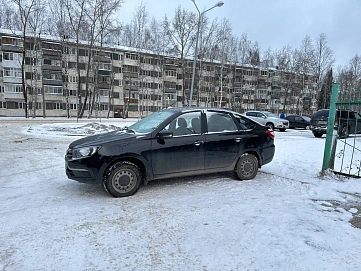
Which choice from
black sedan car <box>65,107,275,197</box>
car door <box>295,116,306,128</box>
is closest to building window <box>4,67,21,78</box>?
car door <box>295,116,306,128</box>

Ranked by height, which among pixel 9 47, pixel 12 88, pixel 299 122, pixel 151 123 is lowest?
pixel 299 122

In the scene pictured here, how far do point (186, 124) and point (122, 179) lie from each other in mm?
1592

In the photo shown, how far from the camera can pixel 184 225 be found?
3357mm

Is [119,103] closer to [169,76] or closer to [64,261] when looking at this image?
[169,76]

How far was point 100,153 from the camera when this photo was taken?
4.12m

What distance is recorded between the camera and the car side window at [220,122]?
5033 mm

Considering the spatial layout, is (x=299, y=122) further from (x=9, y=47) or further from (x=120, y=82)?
(x=9, y=47)

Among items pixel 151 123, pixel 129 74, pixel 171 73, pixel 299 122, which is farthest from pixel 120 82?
pixel 151 123

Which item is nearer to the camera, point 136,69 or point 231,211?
point 231,211

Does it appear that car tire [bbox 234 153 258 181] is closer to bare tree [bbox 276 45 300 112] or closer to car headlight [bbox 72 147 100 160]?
car headlight [bbox 72 147 100 160]

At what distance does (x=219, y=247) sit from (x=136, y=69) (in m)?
53.8

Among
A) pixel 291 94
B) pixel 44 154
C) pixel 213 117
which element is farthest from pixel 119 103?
pixel 213 117

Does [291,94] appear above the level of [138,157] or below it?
above

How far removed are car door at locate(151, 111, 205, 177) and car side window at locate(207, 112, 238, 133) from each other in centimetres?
24
